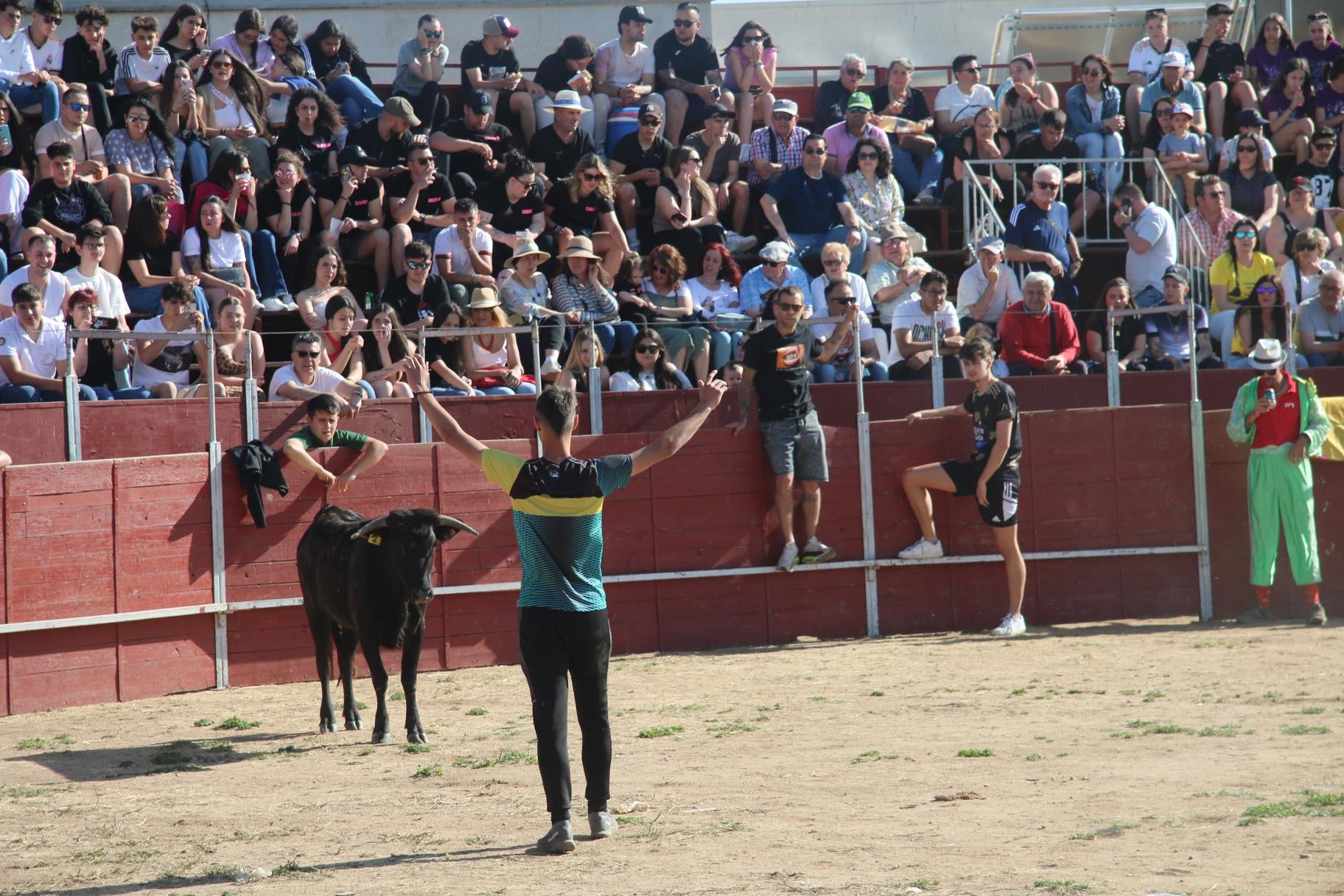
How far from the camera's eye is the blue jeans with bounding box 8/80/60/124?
498 inches

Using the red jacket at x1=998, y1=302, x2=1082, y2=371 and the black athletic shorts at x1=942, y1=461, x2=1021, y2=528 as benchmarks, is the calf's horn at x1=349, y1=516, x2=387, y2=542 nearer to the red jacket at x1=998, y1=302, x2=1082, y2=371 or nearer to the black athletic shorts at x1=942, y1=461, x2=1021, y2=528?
the black athletic shorts at x1=942, y1=461, x2=1021, y2=528

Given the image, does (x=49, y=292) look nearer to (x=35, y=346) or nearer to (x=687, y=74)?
(x=35, y=346)

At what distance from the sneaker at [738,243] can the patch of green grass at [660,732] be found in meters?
6.89

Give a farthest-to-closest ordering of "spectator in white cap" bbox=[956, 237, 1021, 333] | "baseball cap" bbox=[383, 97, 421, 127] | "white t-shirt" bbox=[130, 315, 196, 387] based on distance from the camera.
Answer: "baseball cap" bbox=[383, 97, 421, 127] → "spectator in white cap" bbox=[956, 237, 1021, 333] → "white t-shirt" bbox=[130, 315, 196, 387]

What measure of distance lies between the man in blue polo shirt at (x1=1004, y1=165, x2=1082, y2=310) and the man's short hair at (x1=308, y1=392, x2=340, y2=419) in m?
6.68

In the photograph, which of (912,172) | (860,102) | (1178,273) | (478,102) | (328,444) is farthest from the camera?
(912,172)

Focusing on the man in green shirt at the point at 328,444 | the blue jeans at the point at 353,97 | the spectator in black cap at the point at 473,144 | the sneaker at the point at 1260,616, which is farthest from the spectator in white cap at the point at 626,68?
the sneaker at the point at 1260,616

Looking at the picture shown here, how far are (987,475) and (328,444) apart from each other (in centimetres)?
463

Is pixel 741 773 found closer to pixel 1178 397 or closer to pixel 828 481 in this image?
pixel 828 481

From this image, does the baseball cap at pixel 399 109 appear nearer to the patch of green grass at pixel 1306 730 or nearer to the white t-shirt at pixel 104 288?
the white t-shirt at pixel 104 288

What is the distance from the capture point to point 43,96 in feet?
41.5

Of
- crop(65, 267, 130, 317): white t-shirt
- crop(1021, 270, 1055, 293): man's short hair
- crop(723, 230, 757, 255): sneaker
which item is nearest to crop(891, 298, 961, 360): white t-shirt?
crop(1021, 270, 1055, 293): man's short hair

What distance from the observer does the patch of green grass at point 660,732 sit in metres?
8.25

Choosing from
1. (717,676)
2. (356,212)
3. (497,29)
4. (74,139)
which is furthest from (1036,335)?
(74,139)
